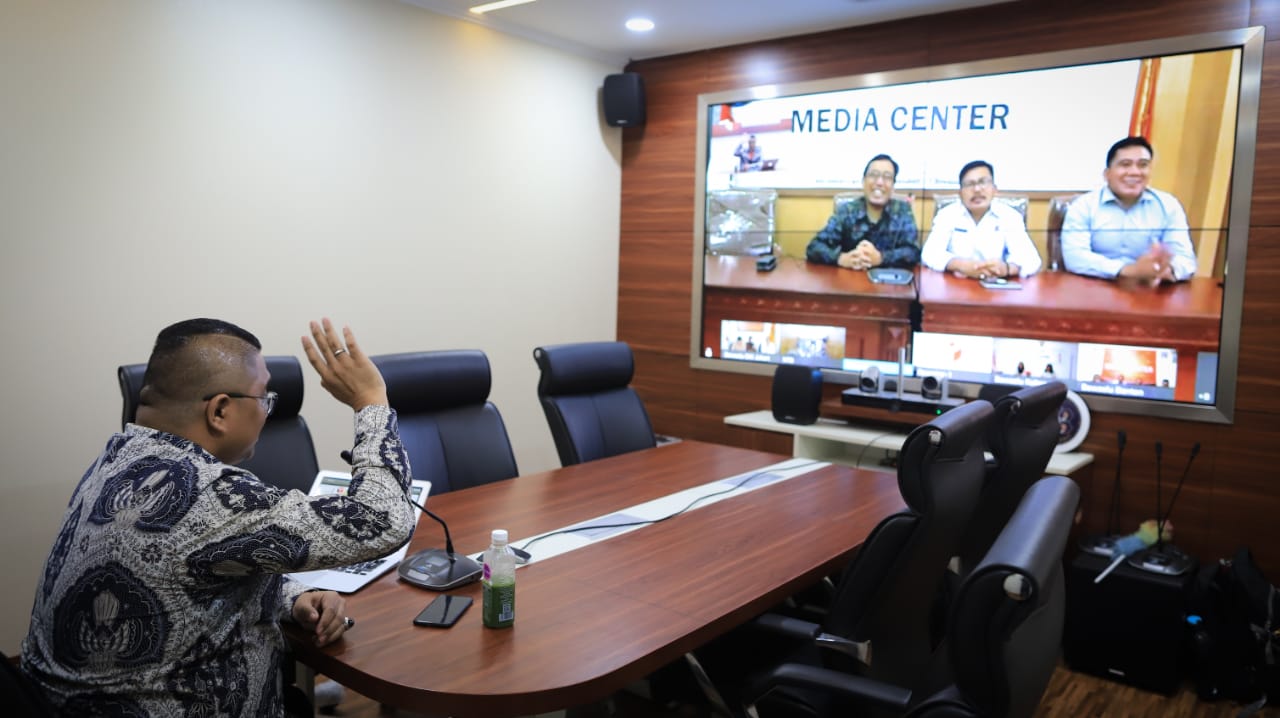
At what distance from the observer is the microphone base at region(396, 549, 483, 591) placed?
1.99 meters

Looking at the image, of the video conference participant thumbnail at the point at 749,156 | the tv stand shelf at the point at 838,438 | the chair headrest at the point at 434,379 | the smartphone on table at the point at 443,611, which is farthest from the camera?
the video conference participant thumbnail at the point at 749,156

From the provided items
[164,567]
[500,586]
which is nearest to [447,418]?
[500,586]

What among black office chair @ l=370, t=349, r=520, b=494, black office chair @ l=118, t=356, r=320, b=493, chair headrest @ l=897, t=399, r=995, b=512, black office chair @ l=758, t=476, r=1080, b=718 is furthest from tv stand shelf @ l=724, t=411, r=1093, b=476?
black office chair @ l=758, t=476, r=1080, b=718

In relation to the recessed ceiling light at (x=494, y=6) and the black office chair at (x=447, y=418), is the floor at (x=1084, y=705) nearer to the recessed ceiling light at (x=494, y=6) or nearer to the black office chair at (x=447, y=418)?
the black office chair at (x=447, y=418)

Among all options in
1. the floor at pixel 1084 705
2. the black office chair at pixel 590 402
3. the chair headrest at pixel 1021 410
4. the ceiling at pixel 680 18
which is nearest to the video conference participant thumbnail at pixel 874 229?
the ceiling at pixel 680 18

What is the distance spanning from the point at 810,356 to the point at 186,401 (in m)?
3.99

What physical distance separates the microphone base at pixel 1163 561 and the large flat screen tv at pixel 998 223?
647mm

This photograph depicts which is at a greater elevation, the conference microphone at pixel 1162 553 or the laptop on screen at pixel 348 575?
the laptop on screen at pixel 348 575

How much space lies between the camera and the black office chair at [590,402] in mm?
3549

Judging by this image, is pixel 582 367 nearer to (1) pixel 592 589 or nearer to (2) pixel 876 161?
(1) pixel 592 589

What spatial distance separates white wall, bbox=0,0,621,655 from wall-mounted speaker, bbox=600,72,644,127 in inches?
4.9

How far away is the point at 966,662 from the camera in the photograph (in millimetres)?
1187

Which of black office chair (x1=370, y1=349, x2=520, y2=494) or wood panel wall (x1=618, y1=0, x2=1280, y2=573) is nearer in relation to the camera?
black office chair (x1=370, y1=349, x2=520, y2=494)

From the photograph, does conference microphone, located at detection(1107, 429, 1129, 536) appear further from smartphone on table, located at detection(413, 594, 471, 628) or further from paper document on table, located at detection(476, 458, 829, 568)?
smartphone on table, located at detection(413, 594, 471, 628)
